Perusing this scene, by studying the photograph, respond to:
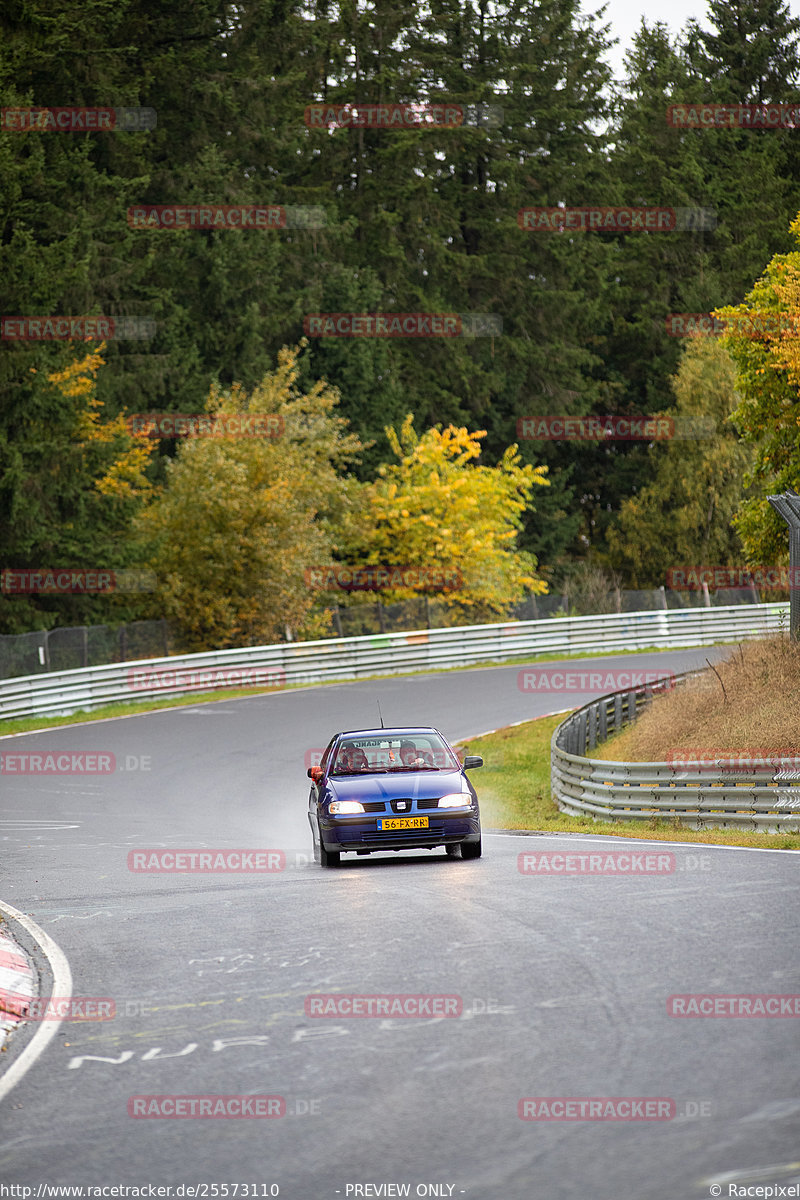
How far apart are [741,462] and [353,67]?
23.7 meters

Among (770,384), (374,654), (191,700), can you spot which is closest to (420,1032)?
(770,384)

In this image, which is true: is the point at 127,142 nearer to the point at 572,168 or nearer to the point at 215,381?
the point at 215,381

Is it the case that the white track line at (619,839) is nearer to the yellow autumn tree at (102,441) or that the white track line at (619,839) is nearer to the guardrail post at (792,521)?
the guardrail post at (792,521)

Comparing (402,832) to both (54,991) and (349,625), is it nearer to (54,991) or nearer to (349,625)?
(54,991)

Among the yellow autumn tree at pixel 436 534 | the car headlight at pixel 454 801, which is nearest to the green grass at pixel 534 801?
the car headlight at pixel 454 801

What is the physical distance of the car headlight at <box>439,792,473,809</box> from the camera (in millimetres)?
15352

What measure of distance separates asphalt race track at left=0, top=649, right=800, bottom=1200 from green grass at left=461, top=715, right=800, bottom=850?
4.16 feet

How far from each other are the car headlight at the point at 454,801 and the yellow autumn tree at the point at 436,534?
108 feet

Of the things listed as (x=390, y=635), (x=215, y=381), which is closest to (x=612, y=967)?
(x=390, y=635)

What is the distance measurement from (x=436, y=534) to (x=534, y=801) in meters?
27.0

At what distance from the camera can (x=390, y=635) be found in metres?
41.4

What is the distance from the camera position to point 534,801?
24125mm

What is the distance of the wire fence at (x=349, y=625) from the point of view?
33.9 metres

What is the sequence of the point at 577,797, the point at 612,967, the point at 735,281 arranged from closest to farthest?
the point at 612,967 < the point at 577,797 < the point at 735,281
